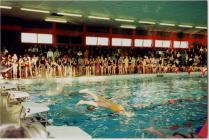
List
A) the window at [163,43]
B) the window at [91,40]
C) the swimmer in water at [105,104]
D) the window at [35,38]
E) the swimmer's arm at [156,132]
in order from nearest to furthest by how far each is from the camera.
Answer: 1. the swimmer's arm at [156,132]
2. the swimmer in water at [105,104]
3. the window at [35,38]
4. the window at [91,40]
5. the window at [163,43]

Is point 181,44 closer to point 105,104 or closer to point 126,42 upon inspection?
point 126,42

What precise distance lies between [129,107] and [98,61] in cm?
110

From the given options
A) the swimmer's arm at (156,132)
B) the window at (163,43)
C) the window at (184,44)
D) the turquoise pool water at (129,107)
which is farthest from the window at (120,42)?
the swimmer's arm at (156,132)

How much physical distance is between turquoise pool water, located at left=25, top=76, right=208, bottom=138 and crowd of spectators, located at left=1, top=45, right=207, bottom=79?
0.22 m

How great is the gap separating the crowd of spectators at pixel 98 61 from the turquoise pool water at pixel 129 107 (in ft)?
0.71

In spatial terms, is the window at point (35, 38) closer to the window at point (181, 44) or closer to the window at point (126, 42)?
the window at point (126, 42)

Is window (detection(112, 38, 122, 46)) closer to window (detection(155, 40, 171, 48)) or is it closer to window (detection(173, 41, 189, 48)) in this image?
window (detection(155, 40, 171, 48))

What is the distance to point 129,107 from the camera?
5.58 m

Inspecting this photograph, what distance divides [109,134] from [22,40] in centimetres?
223

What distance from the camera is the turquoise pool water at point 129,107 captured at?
5.33 meters

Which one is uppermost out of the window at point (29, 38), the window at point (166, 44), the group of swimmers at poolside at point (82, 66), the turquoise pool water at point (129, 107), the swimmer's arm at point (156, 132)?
the window at point (29, 38)

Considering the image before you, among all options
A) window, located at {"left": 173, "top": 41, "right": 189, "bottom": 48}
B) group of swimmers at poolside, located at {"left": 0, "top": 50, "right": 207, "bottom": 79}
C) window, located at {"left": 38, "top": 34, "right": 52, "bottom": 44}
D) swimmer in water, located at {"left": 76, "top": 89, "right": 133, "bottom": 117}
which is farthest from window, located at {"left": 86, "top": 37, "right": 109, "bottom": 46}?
window, located at {"left": 173, "top": 41, "right": 189, "bottom": 48}

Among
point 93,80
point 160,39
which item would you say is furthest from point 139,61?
point 93,80

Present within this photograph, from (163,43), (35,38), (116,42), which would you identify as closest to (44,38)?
(35,38)
